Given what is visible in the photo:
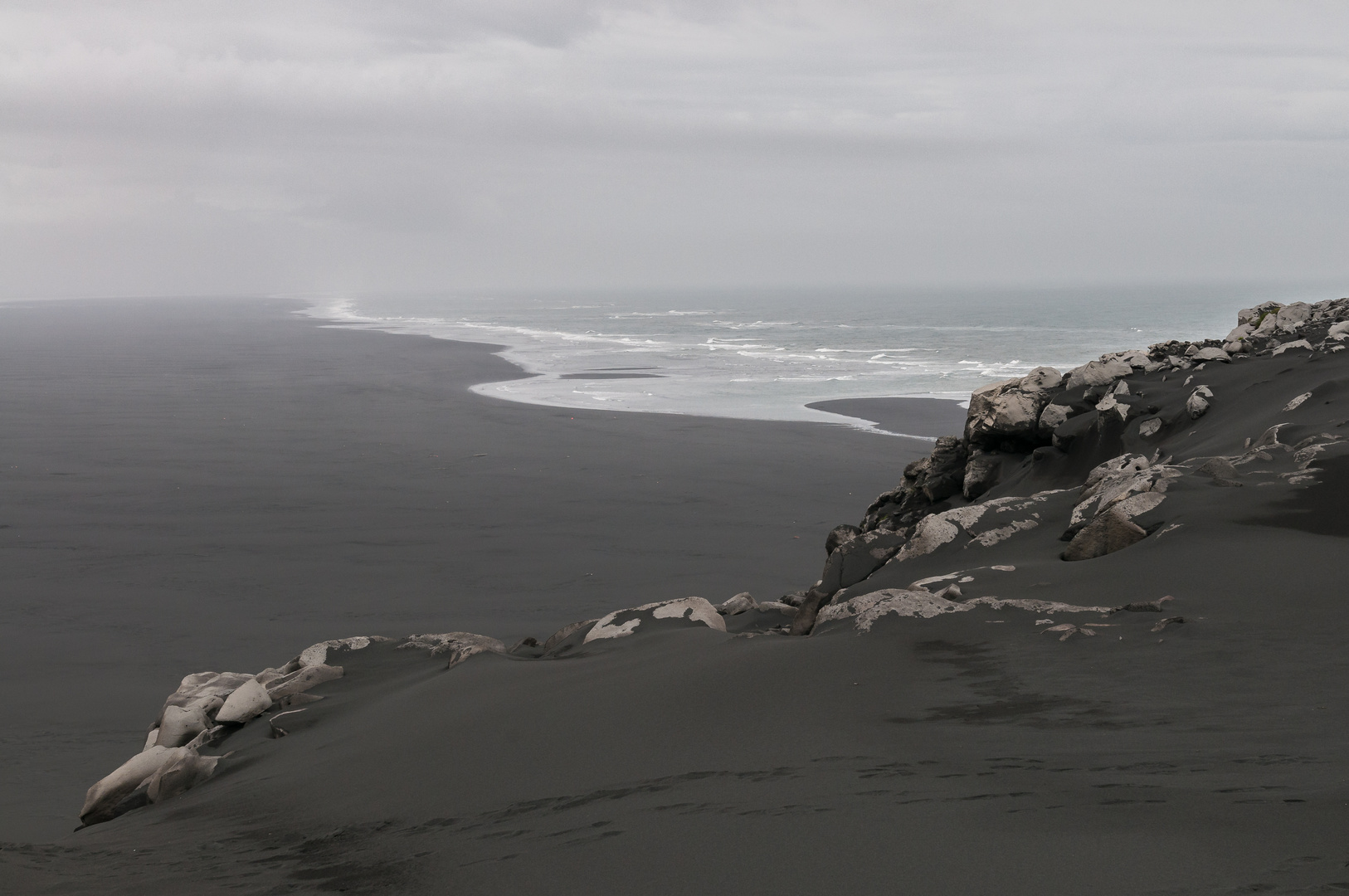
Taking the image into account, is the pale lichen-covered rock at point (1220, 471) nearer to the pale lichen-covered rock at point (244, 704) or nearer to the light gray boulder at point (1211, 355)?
the light gray boulder at point (1211, 355)

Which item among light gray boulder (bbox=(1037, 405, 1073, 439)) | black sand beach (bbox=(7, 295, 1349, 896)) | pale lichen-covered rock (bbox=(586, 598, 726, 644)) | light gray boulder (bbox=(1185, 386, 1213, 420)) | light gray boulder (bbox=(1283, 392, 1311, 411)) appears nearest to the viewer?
black sand beach (bbox=(7, 295, 1349, 896))

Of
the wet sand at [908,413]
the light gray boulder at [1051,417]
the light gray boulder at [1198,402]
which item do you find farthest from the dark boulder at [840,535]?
the wet sand at [908,413]

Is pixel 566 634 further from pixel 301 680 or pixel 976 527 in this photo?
pixel 976 527

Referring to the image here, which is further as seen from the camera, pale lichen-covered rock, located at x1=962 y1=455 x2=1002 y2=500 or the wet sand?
the wet sand

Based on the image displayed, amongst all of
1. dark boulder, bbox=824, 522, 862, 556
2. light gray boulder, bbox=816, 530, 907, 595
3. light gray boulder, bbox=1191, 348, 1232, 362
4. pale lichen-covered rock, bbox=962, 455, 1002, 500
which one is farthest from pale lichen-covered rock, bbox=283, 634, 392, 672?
light gray boulder, bbox=1191, 348, 1232, 362

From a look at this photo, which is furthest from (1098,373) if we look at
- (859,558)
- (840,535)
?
(859,558)

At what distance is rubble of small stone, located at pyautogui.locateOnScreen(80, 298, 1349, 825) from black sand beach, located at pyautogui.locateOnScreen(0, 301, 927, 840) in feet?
4.00

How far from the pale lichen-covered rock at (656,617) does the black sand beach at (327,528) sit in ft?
12.0

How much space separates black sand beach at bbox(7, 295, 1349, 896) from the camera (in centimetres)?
308

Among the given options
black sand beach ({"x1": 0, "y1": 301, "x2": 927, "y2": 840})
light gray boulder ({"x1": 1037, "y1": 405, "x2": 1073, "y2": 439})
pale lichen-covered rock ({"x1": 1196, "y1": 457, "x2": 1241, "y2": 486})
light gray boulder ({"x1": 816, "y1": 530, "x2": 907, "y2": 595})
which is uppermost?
light gray boulder ({"x1": 1037, "y1": 405, "x2": 1073, "y2": 439})

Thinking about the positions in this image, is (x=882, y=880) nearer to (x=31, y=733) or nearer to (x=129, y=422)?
(x=31, y=733)

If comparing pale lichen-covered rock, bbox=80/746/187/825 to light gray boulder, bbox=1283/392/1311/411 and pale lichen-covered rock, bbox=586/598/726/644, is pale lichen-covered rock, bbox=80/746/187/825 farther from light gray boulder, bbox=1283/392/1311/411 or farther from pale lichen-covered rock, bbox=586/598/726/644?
light gray boulder, bbox=1283/392/1311/411

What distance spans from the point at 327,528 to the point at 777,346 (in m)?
45.3

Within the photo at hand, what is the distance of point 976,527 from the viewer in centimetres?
683
